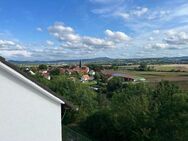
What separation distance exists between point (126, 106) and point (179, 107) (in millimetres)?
6747

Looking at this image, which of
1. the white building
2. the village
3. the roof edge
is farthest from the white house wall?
the village

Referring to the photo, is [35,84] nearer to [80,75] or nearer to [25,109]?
[25,109]

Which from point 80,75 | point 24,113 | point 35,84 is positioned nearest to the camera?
point 24,113

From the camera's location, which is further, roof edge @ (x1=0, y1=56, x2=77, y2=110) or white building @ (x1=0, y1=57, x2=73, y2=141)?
white building @ (x1=0, y1=57, x2=73, y2=141)

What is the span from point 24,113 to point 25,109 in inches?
6.1

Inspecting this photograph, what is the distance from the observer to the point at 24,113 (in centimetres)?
1321

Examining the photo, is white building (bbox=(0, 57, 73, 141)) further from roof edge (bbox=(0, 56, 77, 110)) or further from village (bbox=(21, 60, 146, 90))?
village (bbox=(21, 60, 146, 90))

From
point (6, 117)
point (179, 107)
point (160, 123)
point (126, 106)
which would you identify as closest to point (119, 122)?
point (126, 106)

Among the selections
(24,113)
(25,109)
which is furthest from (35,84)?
(24,113)

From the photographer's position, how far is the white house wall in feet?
42.0

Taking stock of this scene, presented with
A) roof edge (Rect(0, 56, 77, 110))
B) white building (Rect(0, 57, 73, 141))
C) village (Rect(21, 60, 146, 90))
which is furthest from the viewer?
village (Rect(21, 60, 146, 90))

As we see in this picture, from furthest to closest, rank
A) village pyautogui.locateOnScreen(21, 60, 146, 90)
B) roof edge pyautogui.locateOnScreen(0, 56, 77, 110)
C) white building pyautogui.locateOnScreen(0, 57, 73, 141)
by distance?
village pyautogui.locateOnScreen(21, 60, 146, 90), white building pyautogui.locateOnScreen(0, 57, 73, 141), roof edge pyautogui.locateOnScreen(0, 56, 77, 110)

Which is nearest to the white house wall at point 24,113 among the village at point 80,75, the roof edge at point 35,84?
the roof edge at point 35,84

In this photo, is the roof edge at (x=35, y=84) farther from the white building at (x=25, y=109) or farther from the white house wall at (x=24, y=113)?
the white house wall at (x=24, y=113)
